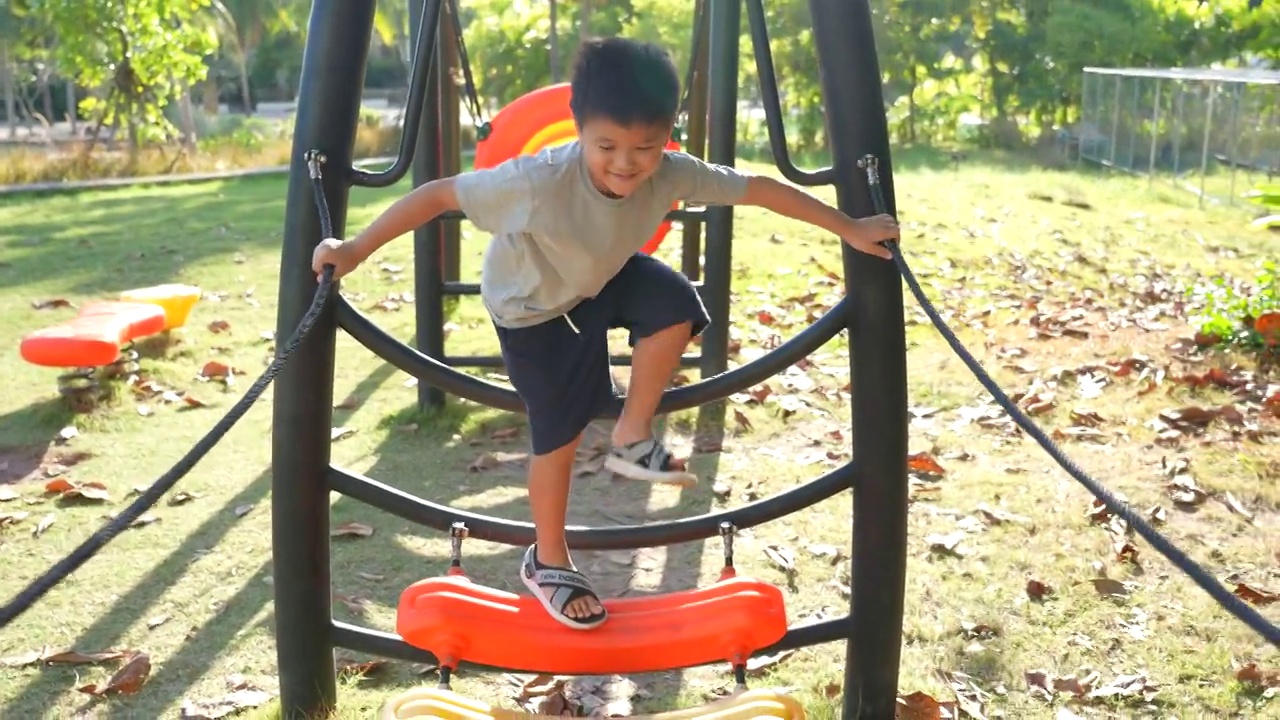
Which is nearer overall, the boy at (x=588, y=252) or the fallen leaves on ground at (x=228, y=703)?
the boy at (x=588, y=252)

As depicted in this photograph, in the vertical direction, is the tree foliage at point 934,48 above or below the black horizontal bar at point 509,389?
above

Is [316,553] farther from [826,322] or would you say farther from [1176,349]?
[1176,349]

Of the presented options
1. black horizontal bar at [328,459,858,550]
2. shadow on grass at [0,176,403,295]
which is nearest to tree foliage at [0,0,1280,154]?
shadow on grass at [0,176,403,295]

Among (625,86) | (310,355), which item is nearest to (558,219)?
(625,86)

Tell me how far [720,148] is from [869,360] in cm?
239

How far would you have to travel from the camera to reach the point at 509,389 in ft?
8.72

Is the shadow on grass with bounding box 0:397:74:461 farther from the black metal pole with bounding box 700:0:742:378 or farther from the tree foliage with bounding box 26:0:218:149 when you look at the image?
the tree foliage with bounding box 26:0:218:149

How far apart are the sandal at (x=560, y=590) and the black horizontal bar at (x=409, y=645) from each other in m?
0.17

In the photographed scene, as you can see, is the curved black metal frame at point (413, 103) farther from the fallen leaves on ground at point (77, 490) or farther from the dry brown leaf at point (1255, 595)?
Answer: the dry brown leaf at point (1255, 595)

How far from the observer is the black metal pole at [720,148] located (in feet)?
15.4

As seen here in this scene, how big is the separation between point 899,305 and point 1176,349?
13.0 ft

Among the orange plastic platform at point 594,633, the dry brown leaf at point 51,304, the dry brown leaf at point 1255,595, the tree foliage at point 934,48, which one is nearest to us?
the orange plastic platform at point 594,633

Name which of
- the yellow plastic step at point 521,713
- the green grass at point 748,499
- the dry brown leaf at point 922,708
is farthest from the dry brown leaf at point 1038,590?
the yellow plastic step at point 521,713

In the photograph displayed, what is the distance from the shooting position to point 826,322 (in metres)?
2.60
